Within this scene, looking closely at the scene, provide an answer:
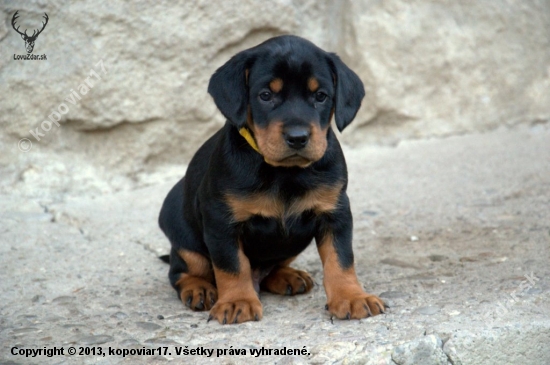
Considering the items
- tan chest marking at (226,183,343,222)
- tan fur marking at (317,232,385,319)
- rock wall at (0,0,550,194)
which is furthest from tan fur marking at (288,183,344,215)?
rock wall at (0,0,550,194)

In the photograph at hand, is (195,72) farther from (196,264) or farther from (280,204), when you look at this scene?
(280,204)

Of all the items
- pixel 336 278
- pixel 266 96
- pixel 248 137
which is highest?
pixel 266 96

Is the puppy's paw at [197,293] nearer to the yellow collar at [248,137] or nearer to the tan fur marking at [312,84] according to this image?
the yellow collar at [248,137]

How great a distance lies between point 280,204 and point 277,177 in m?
0.15

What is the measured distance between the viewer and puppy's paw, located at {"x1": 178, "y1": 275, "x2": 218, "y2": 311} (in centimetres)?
430

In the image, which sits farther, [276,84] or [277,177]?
[277,177]

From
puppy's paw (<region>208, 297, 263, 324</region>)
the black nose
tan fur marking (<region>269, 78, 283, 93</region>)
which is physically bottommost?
puppy's paw (<region>208, 297, 263, 324</region>)

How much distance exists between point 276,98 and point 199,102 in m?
2.93

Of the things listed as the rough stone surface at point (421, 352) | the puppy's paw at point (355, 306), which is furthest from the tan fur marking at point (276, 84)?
the rough stone surface at point (421, 352)

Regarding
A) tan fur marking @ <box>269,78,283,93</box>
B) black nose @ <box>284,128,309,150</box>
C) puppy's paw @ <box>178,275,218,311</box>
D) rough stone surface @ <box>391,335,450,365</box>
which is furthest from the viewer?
puppy's paw @ <box>178,275,218,311</box>

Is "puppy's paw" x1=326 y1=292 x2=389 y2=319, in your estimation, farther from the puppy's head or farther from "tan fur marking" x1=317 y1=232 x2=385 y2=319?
the puppy's head

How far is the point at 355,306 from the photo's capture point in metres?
3.91

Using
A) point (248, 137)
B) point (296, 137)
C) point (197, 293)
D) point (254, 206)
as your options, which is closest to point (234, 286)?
point (197, 293)

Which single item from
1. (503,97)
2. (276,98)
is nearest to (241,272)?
(276,98)
